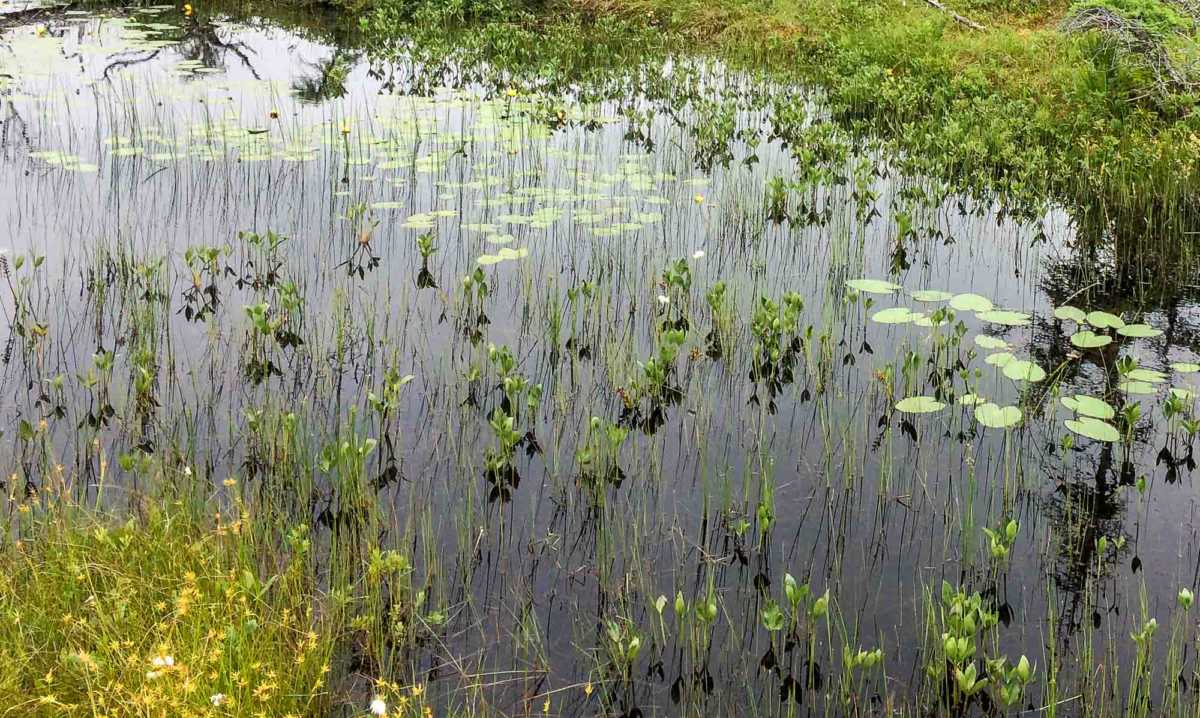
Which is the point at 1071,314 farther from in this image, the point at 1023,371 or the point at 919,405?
the point at 919,405

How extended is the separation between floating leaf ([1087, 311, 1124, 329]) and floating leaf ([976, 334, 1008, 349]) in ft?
1.56

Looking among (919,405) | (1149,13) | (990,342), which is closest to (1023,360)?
(990,342)

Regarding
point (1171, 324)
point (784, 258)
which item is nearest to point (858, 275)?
point (784, 258)

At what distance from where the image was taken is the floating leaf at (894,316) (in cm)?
531

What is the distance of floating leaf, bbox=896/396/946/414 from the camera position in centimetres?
442

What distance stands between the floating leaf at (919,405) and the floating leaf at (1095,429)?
511 millimetres

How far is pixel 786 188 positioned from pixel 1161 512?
13.4 ft

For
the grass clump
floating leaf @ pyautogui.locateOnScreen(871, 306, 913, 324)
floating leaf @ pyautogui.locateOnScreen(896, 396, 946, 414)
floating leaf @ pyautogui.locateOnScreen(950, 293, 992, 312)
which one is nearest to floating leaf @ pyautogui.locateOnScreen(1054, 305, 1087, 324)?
floating leaf @ pyautogui.locateOnScreen(950, 293, 992, 312)

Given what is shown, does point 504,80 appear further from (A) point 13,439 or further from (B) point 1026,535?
(B) point 1026,535

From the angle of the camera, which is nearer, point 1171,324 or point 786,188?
point 1171,324

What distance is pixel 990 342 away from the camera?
201 inches

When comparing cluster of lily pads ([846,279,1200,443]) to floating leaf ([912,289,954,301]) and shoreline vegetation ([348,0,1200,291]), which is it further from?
shoreline vegetation ([348,0,1200,291])

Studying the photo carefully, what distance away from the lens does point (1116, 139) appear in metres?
8.05

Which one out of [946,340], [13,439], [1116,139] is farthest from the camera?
[1116,139]
